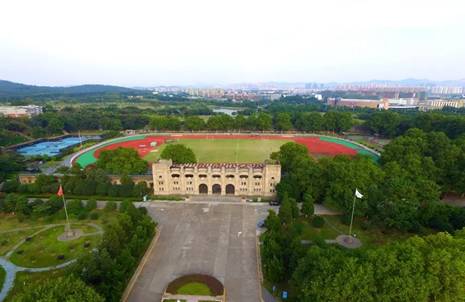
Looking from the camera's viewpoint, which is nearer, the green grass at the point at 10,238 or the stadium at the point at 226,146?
the green grass at the point at 10,238

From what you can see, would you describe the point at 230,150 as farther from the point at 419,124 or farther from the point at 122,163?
the point at 419,124

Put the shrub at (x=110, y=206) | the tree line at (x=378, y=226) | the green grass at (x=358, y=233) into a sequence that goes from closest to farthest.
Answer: the tree line at (x=378, y=226), the green grass at (x=358, y=233), the shrub at (x=110, y=206)

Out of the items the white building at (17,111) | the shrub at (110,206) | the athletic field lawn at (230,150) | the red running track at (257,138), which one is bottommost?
the red running track at (257,138)

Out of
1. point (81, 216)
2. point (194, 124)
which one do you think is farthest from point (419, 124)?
point (81, 216)

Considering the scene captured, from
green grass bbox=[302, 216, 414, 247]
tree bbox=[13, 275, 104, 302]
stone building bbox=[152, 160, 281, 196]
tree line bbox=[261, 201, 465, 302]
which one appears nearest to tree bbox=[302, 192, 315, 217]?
green grass bbox=[302, 216, 414, 247]

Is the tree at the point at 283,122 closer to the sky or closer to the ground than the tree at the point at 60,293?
closer to the ground

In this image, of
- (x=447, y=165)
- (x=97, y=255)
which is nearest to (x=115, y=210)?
(x=97, y=255)

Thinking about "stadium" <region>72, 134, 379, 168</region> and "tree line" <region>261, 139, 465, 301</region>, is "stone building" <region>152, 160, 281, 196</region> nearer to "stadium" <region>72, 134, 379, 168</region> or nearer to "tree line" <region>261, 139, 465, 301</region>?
"tree line" <region>261, 139, 465, 301</region>

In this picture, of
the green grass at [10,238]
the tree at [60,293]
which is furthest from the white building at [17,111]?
the tree at [60,293]

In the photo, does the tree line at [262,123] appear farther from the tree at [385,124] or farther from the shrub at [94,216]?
the shrub at [94,216]
